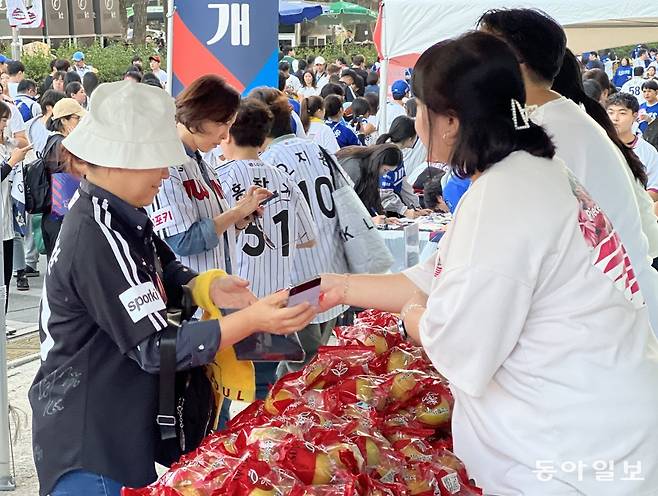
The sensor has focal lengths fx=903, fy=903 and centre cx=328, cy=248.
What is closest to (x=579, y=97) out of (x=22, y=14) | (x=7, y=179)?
(x=7, y=179)

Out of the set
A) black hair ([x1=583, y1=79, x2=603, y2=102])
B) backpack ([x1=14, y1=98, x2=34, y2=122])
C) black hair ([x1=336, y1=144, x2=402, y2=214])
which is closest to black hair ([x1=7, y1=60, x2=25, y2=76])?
backpack ([x1=14, y1=98, x2=34, y2=122])

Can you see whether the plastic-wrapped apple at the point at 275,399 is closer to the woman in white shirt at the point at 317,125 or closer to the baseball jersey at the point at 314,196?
the baseball jersey at the point at 314,196

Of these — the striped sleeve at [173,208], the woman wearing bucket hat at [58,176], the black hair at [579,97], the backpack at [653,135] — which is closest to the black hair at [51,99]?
the woman wearing bucket hat at [58,176]

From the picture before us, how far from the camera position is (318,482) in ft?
6.11

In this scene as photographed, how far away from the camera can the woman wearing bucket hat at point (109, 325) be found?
2100 mm

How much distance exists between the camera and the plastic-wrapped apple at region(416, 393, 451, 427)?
2340 millimetres

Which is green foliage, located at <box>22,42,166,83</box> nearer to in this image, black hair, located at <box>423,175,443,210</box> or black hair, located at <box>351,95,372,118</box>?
black hair, located at <box>351,95,372,118</box>

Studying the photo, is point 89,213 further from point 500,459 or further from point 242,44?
point 242,44

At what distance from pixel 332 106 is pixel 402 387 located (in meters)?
7.71

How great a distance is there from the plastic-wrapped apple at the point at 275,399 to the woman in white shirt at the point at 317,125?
20.0ft

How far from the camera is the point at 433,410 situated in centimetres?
235

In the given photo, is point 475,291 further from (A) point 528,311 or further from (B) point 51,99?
(B) point 51,99

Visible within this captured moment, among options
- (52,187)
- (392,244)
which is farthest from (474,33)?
(52,187)

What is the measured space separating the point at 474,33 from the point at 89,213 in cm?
98
